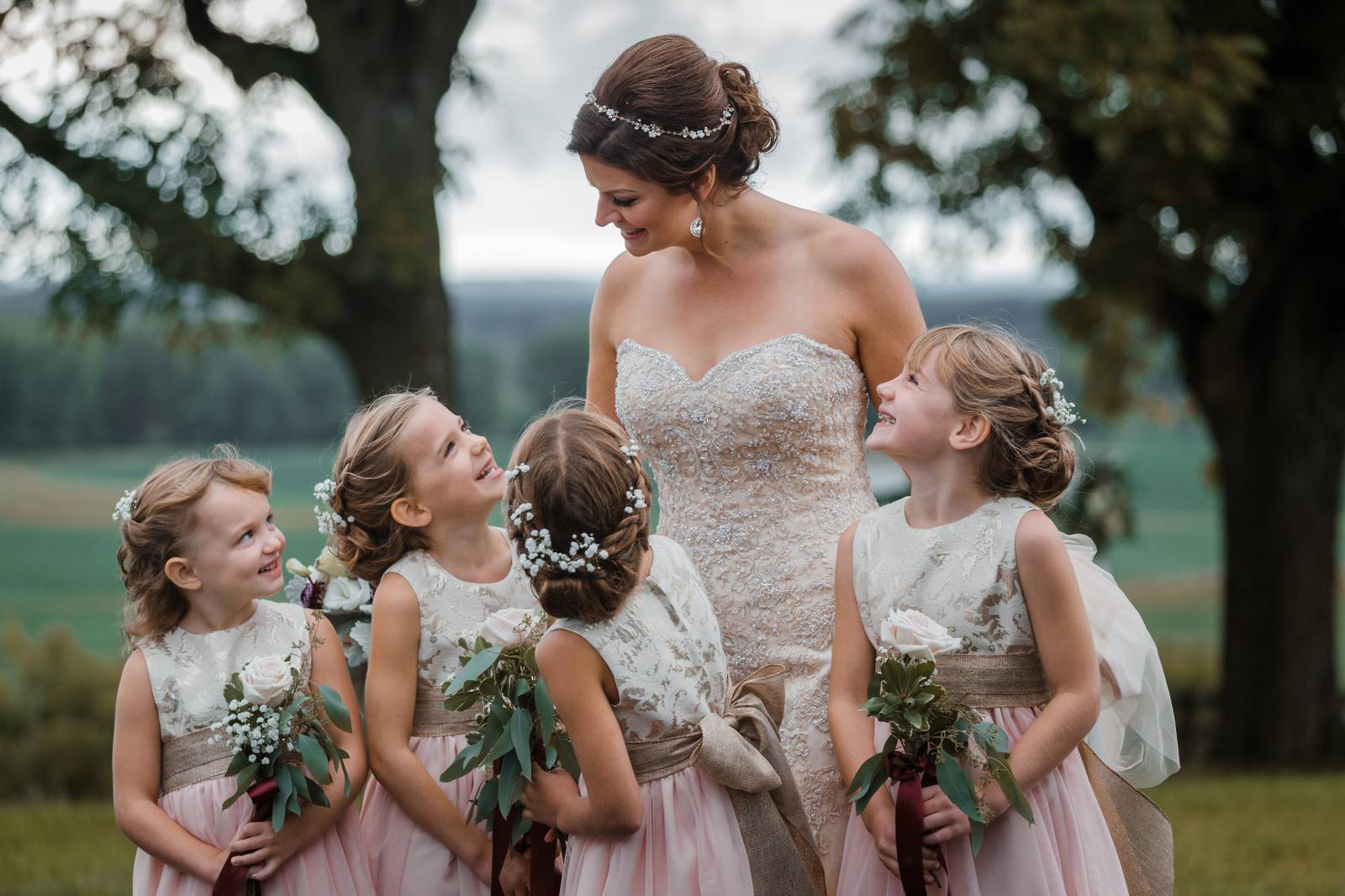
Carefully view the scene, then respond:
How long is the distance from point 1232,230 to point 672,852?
8996mm

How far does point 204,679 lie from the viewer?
3.22 meters

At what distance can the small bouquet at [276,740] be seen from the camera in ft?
9.87

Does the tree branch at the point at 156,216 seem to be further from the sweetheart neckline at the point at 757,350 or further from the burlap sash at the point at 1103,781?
the burlap sash at the point at 1103,781

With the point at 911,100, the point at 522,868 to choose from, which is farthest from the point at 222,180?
the point at 522,868

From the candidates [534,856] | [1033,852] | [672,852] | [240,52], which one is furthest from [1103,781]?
[240,52]

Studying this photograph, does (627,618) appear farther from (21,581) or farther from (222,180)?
(21,581)

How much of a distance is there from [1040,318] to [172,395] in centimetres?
864

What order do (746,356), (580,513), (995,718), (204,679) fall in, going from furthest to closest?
1. (746,356)
2. (204,679)
3. (995,718)
4. (580,513)

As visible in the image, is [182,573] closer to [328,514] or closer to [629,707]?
[328,514]

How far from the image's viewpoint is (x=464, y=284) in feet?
55.5

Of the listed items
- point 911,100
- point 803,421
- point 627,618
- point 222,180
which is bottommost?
point 627,618

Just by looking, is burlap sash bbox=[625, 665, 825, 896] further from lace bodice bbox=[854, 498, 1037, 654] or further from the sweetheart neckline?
the sweetheart neckline

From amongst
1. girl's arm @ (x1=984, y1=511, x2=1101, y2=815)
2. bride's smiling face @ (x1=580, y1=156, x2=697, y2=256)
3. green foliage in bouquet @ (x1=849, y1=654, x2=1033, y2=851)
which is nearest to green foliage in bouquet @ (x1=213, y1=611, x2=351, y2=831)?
green foliage in bouquet @ (x1=849, y1=654, x2=1033, y2=851)

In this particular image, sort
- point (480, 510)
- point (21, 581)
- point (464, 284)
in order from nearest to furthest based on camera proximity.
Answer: point (480, 510) < point (21, 581) < point (464, 284)
